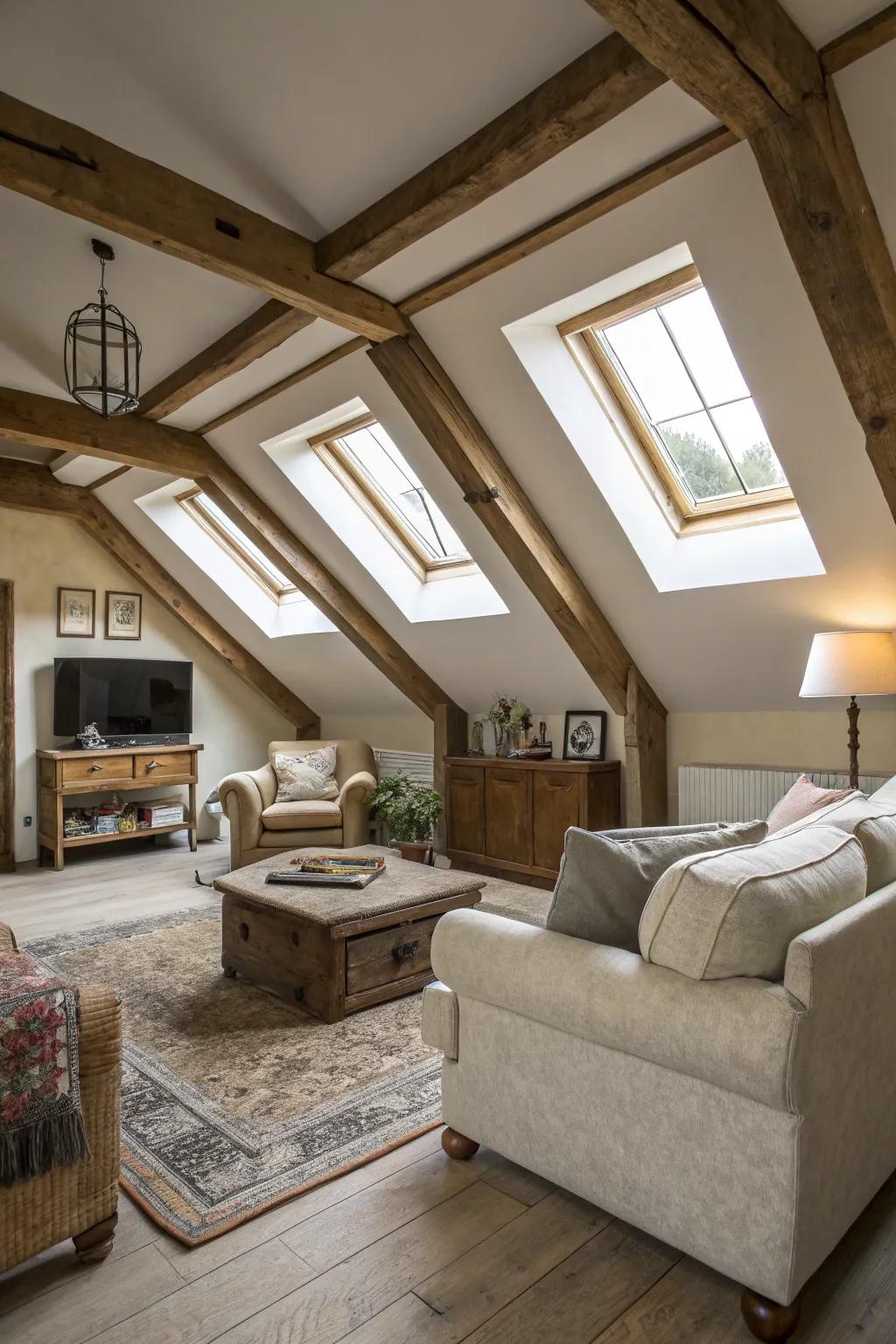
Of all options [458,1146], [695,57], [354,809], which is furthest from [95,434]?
[458,1146]

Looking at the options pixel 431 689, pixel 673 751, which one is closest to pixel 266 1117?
pixel 673 751

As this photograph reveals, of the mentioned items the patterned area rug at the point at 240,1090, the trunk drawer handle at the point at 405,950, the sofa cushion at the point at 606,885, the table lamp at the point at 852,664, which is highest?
the table lamp at the point at 852,664

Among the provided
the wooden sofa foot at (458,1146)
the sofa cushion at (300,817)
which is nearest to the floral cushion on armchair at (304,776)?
the sofa cushion at (300,817)

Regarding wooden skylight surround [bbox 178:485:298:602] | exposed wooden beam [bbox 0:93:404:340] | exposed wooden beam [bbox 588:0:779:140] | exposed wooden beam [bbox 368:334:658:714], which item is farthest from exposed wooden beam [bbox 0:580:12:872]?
exposed wooden beam [bbox 588:0:779:140]

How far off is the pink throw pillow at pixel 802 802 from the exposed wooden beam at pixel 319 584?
10.4 ft

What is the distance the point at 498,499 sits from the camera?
3.93 meters

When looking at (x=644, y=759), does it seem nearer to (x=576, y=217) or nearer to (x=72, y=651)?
(x=576, y=217)

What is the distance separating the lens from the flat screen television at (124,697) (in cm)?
609

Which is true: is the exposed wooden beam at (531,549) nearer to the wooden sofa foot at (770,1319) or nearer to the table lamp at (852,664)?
the table lamp at (852,664)

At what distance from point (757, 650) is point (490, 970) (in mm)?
2687

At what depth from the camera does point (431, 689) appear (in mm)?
5902

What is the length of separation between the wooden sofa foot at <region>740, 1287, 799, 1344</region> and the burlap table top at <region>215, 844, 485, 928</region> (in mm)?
1741

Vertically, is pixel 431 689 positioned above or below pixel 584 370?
below

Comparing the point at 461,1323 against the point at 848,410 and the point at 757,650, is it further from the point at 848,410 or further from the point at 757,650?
the point at 757,650
